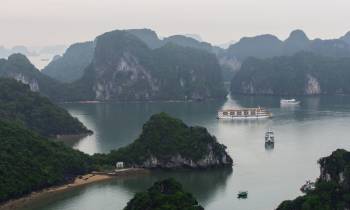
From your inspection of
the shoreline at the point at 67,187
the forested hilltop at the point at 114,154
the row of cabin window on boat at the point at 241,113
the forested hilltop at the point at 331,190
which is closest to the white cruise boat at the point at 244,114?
the row of cabin window on boat at the point at 241,113

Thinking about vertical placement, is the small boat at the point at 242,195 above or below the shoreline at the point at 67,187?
below

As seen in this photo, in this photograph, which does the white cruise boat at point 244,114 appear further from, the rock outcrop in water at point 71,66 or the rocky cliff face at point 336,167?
the rock outcrop in water at point 71,66

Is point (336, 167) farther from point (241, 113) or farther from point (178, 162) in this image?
point (241, 113)

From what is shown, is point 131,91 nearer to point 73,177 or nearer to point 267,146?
point 267,146

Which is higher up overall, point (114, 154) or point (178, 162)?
point (114, 154)

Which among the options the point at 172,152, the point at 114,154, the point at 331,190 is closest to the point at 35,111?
the point at 114,154

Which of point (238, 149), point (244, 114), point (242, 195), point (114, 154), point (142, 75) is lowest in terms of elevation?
point (242, 195)
